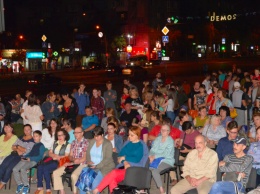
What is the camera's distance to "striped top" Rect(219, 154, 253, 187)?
7551 mm

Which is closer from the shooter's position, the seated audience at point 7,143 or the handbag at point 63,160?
the handbag at point 63,160

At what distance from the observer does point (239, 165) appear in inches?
301

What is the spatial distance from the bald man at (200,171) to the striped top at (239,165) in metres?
0.22

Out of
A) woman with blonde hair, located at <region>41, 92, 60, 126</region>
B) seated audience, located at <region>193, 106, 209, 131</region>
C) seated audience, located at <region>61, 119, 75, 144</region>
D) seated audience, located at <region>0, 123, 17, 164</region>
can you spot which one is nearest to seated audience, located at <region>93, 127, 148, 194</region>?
seated audience, located at <region>61, 119, 75, 144</region>

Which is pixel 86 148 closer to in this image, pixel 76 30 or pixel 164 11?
pixel 76 30

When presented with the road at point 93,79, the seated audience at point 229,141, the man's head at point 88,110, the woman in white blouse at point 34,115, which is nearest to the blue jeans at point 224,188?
the seated audience at point 229,141

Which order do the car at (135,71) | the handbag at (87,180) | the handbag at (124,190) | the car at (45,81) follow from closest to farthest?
1. the handbag at (124,190)
2. the handbag at (87,180)
3. the car at (45,81)
4. the car at (135,71)

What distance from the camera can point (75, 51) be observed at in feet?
274

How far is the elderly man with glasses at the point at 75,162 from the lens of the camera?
8906mm

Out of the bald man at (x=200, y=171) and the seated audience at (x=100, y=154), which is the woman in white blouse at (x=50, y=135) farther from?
the bald man at (x=200, y=171)

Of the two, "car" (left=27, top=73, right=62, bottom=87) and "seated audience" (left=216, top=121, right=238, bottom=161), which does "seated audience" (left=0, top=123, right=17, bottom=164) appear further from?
"car" (left=27, top=73, right=62, bottom=87)

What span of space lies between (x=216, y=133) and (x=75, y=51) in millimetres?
74902

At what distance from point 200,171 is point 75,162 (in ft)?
8.89

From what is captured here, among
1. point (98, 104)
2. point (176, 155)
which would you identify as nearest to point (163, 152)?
point (176, 155)
